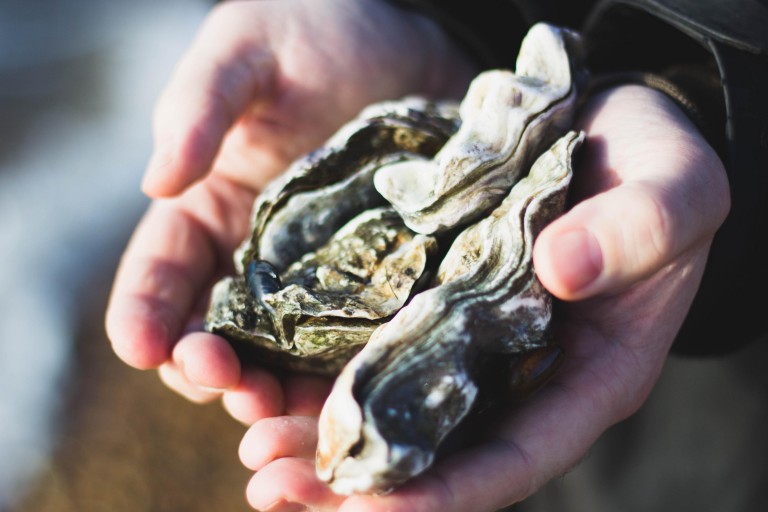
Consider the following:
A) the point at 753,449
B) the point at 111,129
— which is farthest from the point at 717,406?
the point at 111,129

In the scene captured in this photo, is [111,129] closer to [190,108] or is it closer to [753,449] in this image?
[190,108]

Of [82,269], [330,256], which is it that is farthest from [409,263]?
[82,269]

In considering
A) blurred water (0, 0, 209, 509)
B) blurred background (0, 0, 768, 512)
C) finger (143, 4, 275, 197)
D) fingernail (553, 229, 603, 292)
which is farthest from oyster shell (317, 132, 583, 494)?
blurred water (0, 0, 209, 509)

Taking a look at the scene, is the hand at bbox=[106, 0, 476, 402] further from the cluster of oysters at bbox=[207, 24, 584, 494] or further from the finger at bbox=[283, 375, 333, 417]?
the cluster of oysters at bbox=[207, 24, 584, 494]

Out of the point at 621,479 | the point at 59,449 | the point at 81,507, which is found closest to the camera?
the point at 621,479

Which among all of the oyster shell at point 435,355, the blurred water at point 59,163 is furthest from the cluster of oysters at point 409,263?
the blurred water at point 59,163

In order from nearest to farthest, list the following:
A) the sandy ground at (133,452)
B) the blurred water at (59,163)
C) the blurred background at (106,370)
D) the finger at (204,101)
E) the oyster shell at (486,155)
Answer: the oyster shell at (486,155) < the finger at (204,101) < the blurred background at (106,370) < the sandy ground at (133,452) < the blurred water at (59,163)

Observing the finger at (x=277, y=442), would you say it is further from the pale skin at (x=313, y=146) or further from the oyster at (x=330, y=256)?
the oyster at (x=330, y=256)
